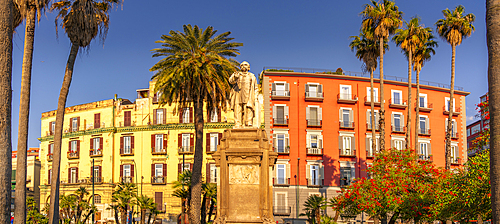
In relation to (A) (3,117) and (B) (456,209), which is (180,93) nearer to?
(B) (456,209)

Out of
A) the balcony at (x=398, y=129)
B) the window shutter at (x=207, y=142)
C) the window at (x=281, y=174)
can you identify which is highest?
the balcony at (x=398, y=129)

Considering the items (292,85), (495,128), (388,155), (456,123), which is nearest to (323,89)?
(292,85)

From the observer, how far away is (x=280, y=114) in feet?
182

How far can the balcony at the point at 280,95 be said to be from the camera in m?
55.5

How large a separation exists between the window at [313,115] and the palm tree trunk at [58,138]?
33768 millimetres

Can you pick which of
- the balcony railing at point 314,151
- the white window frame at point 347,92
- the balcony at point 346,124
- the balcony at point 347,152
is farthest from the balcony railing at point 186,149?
the white window frame at point 347,92

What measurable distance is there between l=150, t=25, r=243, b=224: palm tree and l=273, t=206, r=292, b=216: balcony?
18527mm

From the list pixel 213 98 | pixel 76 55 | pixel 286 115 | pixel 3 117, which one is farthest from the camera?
pixel 286 115

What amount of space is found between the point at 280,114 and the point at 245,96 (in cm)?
3700

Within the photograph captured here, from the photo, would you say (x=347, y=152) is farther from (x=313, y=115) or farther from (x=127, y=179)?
(x=127, y=179)

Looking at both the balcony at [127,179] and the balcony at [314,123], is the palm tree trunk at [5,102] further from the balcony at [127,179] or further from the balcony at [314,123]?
the balcony at [127,179]

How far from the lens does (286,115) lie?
5528cm

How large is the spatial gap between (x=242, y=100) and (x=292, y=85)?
37970 millimetres

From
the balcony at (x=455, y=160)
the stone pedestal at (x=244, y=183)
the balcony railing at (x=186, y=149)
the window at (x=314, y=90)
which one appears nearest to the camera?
the stone pedestal at (x=244, y=183)
